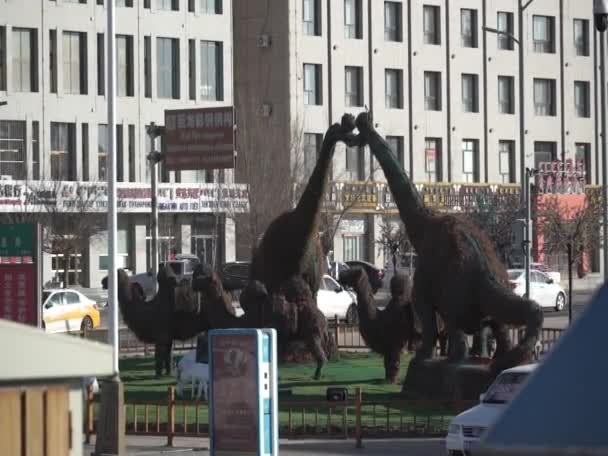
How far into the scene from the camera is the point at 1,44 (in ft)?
205

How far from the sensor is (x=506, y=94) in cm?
7888

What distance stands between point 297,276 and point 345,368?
121 inches

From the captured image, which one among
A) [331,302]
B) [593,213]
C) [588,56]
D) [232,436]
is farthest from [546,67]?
[232,436]

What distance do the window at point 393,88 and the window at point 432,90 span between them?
1641 mm

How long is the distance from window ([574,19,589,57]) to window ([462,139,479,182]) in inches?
323

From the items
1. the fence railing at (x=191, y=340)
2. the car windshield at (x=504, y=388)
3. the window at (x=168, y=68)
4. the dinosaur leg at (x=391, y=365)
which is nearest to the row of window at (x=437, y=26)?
the window at (x=168, y=68)

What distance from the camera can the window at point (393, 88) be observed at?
74062mm

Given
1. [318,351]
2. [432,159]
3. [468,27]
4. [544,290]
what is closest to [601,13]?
[318,351]

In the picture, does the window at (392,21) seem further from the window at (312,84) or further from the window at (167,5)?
the window at (167,5)

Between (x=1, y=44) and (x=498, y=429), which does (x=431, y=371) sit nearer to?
(x=498, y=429)

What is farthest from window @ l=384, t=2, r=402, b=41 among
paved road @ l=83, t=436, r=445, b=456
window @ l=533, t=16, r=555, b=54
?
paved road @ l=83, t=436, r=445, b=456

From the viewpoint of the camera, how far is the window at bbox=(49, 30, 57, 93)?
63.6 m

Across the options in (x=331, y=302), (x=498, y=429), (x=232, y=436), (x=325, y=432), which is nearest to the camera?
(x=498, y=429)

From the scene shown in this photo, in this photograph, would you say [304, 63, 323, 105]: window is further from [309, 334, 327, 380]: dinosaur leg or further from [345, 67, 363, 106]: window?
[309, 334, 327, 380]: dinosaur leg
